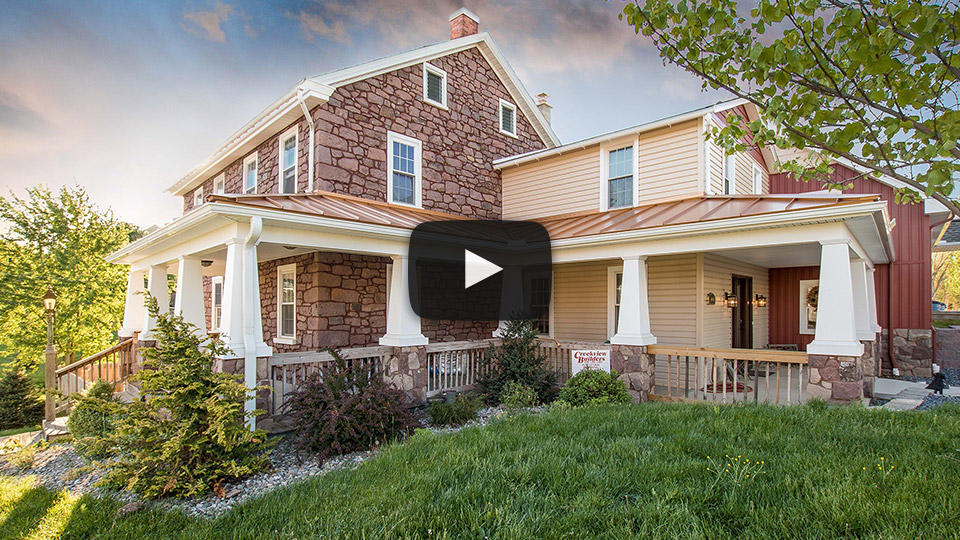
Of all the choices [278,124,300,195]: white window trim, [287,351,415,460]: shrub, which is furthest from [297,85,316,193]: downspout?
[287,351,415,460]: shrub

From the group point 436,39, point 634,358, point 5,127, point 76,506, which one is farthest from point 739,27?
point 5,127

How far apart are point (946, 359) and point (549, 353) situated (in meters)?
11.4

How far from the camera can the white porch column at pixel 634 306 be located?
7.87m

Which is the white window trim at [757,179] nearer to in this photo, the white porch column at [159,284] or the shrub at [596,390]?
the shrub at [596,390]

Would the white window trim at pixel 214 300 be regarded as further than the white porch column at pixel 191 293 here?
Yes

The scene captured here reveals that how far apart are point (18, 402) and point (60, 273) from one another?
4416 millimetres

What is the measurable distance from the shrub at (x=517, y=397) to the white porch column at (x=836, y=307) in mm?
4050

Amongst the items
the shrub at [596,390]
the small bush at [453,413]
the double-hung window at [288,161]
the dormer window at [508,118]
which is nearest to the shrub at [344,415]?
the small bush at [453,413]

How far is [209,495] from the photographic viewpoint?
444 cm

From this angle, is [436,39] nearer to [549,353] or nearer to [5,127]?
[549,353]

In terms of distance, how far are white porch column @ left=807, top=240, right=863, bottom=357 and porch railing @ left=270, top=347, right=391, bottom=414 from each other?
6.20 metres

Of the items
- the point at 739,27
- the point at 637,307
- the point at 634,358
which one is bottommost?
the point at 634,358

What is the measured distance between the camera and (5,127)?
1102 cm

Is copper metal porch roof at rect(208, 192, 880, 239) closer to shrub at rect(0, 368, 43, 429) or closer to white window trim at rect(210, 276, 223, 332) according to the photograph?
white window trim at rect(210, 276, 223, 332)
